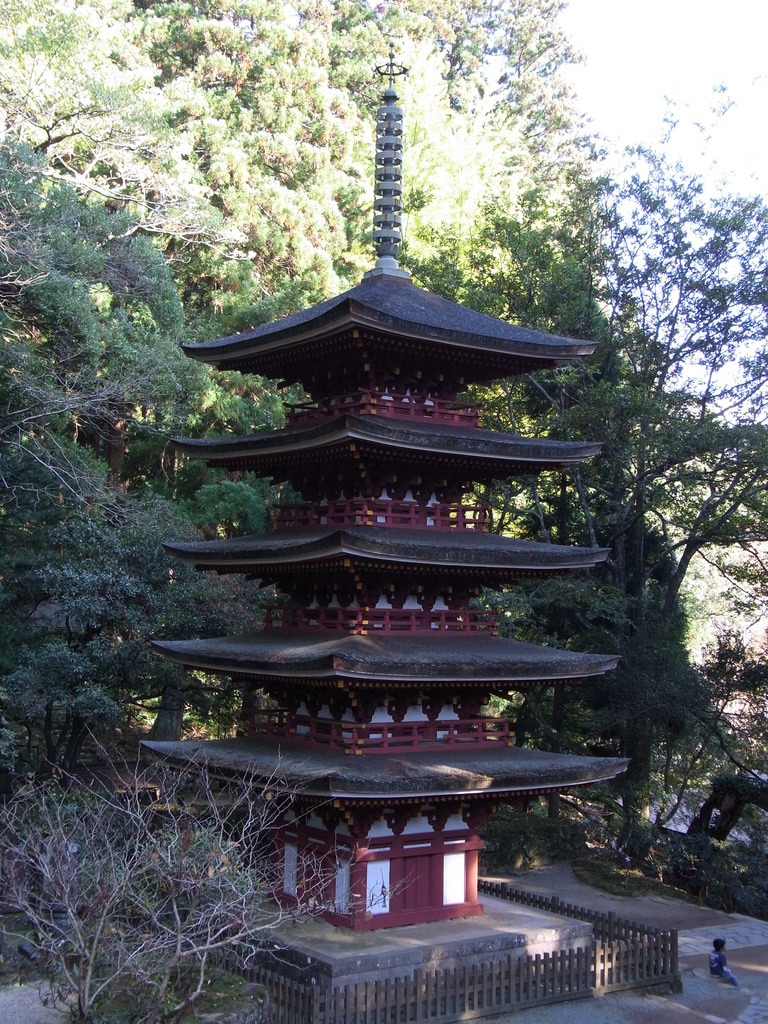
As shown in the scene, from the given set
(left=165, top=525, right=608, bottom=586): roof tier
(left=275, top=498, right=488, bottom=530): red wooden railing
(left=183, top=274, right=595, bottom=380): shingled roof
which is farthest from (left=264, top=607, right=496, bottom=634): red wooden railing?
(left=183, top=274, right=595, bottom=380): shingled roof

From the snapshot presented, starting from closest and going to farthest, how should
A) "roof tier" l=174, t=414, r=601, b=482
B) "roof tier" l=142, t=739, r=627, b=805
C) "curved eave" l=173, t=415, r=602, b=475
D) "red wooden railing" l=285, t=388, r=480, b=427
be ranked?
"roof tier" l=142, t=739, r=627, b=805, "curved eave" l=173, t=415, r=602, b=475, "roof tier" l=174, t=414, r=601, b=482, "red wooden railing" l=285, t=388, r=480, b=427

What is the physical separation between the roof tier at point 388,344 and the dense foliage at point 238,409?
685 centimetres

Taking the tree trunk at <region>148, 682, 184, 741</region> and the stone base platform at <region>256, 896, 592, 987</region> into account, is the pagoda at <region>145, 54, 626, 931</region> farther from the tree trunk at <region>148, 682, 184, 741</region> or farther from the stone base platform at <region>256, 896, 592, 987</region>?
the tree trunk at <region>148, 682, 184, 741</region>

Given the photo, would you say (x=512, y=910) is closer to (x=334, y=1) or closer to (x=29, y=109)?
(x=29, y=109)

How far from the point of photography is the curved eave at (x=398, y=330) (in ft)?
54.0

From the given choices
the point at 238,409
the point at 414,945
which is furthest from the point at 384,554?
the point at 238,409

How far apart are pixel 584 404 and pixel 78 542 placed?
538 inches

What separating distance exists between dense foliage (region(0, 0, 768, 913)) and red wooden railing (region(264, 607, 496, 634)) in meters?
6.47

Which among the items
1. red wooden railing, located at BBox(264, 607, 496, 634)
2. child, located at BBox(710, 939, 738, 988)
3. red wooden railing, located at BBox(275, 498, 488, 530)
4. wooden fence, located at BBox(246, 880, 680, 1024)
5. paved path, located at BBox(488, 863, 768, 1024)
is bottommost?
paved path, located at BBox(488, 863, 768, 1024)

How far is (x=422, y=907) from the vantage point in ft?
54.0

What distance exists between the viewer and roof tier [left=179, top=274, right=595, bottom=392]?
55.0 ft

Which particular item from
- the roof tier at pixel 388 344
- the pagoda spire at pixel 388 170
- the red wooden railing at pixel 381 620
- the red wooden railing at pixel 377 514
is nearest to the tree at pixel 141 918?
the red wooden railing at pixel 381 620

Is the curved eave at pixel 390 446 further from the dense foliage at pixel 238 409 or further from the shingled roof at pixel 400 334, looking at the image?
the dense foliage at pixel 238 409

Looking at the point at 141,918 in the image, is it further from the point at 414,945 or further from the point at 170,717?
the point at 170,717
